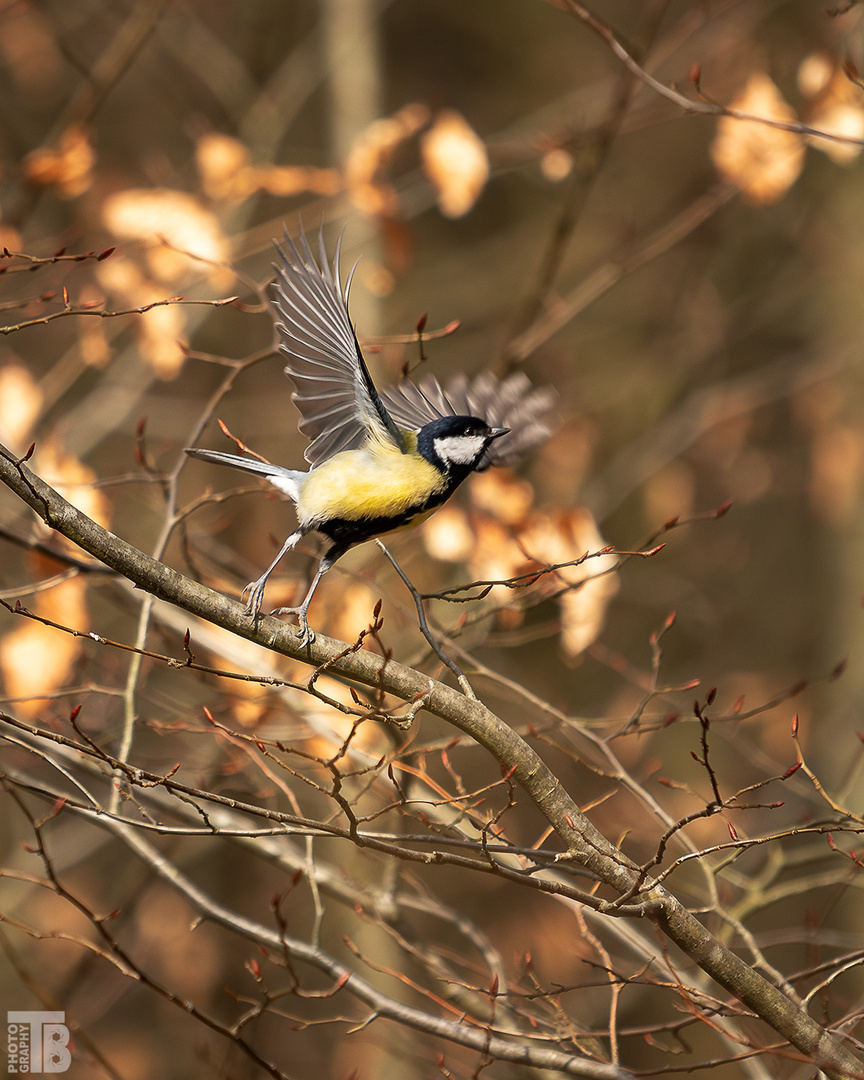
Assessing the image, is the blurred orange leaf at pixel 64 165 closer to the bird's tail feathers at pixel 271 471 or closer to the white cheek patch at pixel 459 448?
A: the bird's tail feathers at pixel 271 471

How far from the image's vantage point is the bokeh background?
3943mm

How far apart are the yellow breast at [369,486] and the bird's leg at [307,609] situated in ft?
0.40

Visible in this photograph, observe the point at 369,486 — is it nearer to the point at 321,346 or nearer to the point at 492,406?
the point at 321,346

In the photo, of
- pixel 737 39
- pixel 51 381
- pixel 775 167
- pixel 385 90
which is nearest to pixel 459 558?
pixel 775 167

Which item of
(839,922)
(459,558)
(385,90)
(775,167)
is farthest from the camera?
(385,90)

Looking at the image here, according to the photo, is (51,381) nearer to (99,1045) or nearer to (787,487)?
(99,1045)

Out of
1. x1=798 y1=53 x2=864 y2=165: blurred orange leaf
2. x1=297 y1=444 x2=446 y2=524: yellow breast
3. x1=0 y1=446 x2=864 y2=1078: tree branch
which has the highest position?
x1=798 y1=53 x2=864 y2=165: blurred orange leaf

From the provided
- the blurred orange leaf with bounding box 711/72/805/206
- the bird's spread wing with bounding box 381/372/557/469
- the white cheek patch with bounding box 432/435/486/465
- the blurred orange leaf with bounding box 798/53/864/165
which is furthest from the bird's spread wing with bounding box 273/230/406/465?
the blurred orange leaf with bounding box 711/72/805/206

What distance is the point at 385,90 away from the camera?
8.06m

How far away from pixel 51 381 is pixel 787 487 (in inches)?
205

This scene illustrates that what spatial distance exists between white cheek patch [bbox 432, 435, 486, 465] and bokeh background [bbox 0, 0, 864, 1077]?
66 cm

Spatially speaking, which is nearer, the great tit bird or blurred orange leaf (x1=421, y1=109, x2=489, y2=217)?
the great tit bird

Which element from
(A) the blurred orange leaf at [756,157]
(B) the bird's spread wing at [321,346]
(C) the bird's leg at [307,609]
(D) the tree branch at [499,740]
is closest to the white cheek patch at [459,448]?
(B) the bird's spread wing at [321,346]

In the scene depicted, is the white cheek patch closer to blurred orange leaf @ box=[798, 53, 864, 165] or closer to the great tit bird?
the great tit bird
